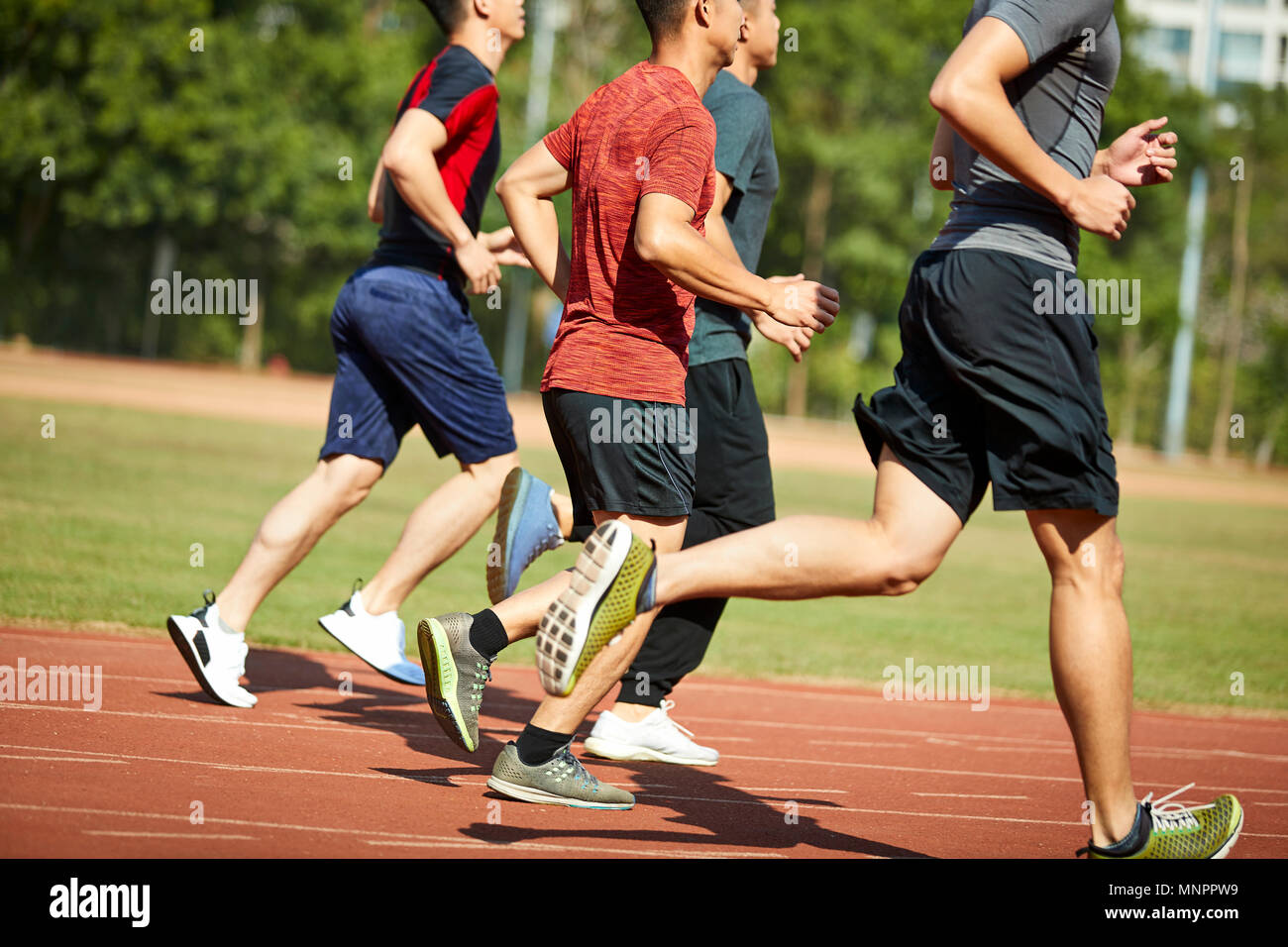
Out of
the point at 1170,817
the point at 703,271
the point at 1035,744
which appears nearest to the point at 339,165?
the point at 1035,744

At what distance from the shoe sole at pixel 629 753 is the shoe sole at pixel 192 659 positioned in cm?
134

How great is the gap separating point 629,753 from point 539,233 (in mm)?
1940

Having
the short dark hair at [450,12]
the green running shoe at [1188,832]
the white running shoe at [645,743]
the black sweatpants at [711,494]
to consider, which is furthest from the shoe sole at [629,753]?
the short dark hair at [450,12]

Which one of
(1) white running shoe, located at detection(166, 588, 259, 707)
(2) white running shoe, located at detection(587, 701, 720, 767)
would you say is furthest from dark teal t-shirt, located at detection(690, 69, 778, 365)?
(1) white running shoe, located at detection(166, 588, 259, 707)

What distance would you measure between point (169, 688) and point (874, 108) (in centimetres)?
4758

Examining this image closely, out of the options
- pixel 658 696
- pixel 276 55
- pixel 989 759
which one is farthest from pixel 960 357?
pixel 276 55

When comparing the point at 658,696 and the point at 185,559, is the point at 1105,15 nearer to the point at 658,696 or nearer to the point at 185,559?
the point at 658,696

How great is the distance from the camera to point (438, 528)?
5.57 metres

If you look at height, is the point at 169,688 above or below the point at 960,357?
below

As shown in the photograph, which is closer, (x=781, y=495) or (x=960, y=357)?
(x=960, y=357)

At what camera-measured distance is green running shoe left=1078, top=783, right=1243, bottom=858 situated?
366 centimetres

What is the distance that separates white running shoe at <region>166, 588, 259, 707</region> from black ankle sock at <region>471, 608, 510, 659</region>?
148cm

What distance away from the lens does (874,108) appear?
50.1 m

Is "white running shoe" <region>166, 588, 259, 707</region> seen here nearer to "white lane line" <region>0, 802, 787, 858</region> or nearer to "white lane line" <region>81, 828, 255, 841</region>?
"white lane line" <region>0, 802, 787, 858</region>
